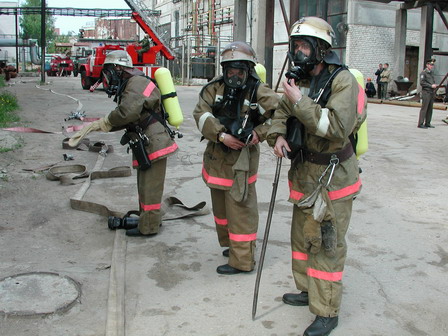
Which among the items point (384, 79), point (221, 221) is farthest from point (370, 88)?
point (221, 221)

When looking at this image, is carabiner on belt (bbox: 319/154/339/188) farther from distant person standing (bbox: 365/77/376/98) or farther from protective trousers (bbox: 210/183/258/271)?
distant person standing (bbox: 365/77/376/98)

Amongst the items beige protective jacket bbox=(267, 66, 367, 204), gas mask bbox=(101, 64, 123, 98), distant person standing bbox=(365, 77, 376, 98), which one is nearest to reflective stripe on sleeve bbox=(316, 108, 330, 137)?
beige protective jacket bbox=(267, 66, 367, 204)

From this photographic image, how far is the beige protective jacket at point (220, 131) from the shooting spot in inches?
154

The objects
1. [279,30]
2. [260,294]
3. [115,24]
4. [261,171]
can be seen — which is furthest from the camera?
[115,24]

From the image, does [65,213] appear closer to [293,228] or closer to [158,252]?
[158,252]

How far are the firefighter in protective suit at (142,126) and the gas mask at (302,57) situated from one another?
1.90 meters

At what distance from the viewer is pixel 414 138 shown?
11148 mm

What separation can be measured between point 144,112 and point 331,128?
95.3 inches

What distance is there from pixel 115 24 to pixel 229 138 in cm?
8186

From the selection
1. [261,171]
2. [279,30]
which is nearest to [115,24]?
[279,30]

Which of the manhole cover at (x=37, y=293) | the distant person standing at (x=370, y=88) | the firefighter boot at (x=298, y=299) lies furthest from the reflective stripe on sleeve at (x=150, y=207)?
the distant person standing at (x=370, y=88)

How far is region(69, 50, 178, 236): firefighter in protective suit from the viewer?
469 cm

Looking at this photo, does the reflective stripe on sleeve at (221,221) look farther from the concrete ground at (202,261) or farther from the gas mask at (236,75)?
the gas mask at (236,75)

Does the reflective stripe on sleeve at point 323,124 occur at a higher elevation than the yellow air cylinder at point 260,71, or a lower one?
lower
